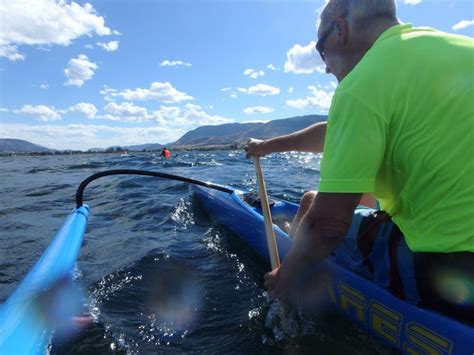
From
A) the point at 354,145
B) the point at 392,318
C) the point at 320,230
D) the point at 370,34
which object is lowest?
the point at 392,318

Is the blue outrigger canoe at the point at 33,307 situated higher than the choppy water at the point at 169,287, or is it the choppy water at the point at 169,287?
the blue outrigger canoe at the point at 33,307

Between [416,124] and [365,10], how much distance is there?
2.38ft

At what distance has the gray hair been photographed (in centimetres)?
193

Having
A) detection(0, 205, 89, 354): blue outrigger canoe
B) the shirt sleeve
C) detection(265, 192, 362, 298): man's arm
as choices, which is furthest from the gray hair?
detection(0, 205, 89, 354): blue outrigger canoe

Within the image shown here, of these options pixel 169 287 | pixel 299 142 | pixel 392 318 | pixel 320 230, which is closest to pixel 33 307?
pixel 169 287

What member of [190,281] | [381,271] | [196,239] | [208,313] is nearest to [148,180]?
[196,239]

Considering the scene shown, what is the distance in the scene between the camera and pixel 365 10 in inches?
76.9

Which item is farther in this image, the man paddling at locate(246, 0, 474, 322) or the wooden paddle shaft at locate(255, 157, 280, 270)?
the wooden paddle shaft at locate(255, 157, 280, 270)

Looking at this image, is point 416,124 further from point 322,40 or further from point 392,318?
point 392,318

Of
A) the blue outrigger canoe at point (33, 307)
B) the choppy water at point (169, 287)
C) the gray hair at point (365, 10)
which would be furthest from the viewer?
the choppy water at point (169, 287)

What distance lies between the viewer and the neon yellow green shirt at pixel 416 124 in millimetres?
1625

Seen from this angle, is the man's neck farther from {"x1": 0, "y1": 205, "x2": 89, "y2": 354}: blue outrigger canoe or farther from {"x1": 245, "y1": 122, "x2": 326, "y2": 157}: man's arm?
{"x1": 0, "y1": 205, "x2": 89, "y2": 354}: blue outrigger canoe

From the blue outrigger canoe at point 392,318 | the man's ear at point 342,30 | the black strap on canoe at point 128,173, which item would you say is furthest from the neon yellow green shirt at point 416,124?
the black strap on canoe at point 128,173

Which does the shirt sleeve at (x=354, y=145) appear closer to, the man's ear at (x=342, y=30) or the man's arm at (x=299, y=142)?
the man's ear at (x=342, y=30)
